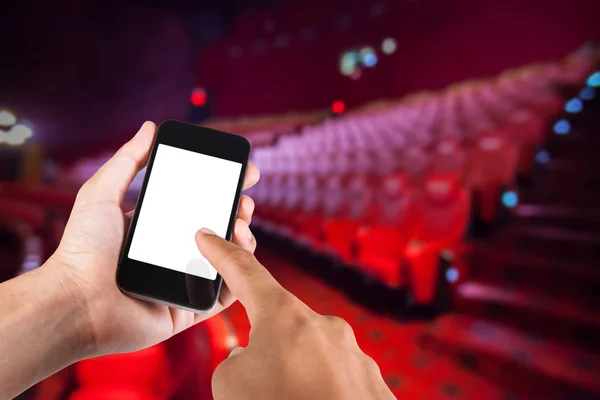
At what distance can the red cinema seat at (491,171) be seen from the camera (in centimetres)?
73

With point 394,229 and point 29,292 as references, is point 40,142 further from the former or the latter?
point 29,292

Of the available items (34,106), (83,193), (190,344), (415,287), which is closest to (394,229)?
(415,287)

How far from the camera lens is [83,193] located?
0.24m

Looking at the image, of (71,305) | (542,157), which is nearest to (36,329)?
(71,305)

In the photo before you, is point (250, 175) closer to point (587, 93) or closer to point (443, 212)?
point (443, 212)

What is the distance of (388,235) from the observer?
29.5 inches

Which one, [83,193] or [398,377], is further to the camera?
[398,377]

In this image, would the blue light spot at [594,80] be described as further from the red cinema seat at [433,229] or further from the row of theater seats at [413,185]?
the red cinema seat at [433,229]

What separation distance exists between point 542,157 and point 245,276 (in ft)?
2.99

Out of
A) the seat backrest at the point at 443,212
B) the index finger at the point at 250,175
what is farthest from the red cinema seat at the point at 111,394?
the seat backrest at the point at 443,212

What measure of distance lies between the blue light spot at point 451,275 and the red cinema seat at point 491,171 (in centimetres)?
13

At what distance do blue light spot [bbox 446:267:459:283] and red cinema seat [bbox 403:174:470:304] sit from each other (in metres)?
0.02

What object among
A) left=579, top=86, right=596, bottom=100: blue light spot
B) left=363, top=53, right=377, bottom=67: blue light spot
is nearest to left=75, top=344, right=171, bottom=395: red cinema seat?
left=579, top=86, right=596, bottom=100: blue light spot

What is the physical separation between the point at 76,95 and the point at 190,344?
106 inches
